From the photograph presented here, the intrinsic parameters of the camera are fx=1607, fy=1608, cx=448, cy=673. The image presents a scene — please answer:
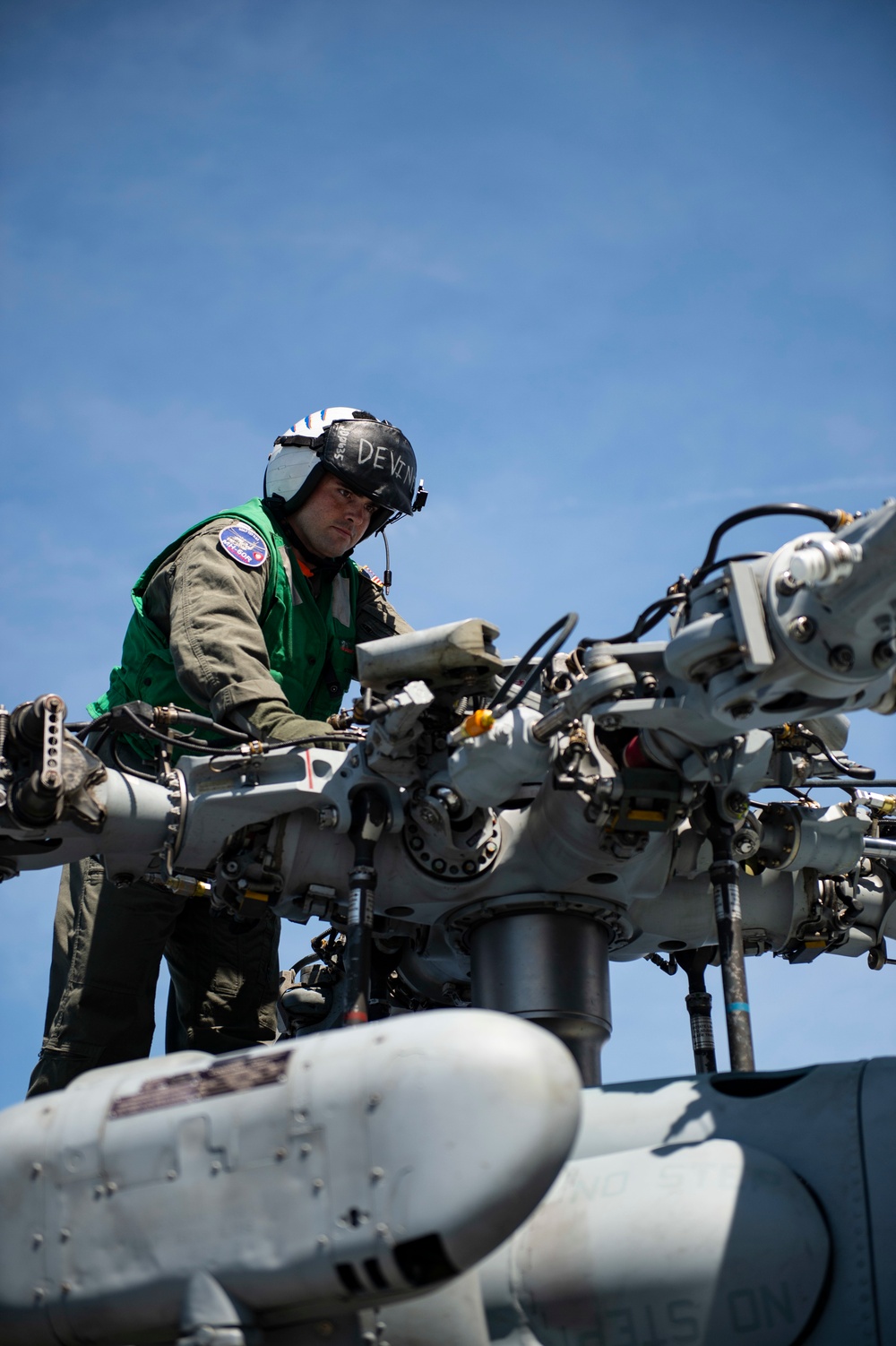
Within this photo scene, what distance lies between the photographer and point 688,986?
431 inches

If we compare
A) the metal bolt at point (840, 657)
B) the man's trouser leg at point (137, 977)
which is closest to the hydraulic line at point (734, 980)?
the metal bolt at point (840, 657)

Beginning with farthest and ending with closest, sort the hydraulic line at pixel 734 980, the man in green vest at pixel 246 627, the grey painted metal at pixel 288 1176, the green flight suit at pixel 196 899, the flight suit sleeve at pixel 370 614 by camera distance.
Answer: the flight suit sleeve at pixel 370 614 → the man in green vest at pixel 246 627 → the green flight suit at pixel 196 899 → the hydraulic line at pixel 734 980 → the grey painted metal at pixel 288 1176

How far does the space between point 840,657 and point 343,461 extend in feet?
16.8

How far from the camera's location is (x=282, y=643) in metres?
11.6

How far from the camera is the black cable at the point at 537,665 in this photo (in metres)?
8.31

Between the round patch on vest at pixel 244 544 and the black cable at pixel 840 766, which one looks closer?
the black cable at pixel 840 766

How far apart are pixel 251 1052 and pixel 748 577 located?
10.2ft

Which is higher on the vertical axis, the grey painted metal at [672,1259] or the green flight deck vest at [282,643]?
the green flight deck vest at [282,643]

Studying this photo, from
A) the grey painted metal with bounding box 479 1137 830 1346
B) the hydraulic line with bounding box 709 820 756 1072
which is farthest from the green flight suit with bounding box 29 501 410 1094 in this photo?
the grey painted metal with bounding box 479 1137 830 1346

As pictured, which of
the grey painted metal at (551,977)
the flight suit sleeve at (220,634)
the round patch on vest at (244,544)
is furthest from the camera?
the round patch on vest at (244,544)

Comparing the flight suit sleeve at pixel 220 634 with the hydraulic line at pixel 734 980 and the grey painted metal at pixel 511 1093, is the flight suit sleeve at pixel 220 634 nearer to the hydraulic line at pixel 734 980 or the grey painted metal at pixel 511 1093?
the grey painted metal at pixel 511 1093

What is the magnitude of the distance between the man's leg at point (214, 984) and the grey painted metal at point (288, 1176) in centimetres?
543

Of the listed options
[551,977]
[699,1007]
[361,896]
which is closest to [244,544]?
[361,896]

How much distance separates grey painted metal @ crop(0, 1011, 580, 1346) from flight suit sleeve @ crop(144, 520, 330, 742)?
3.29 metres
